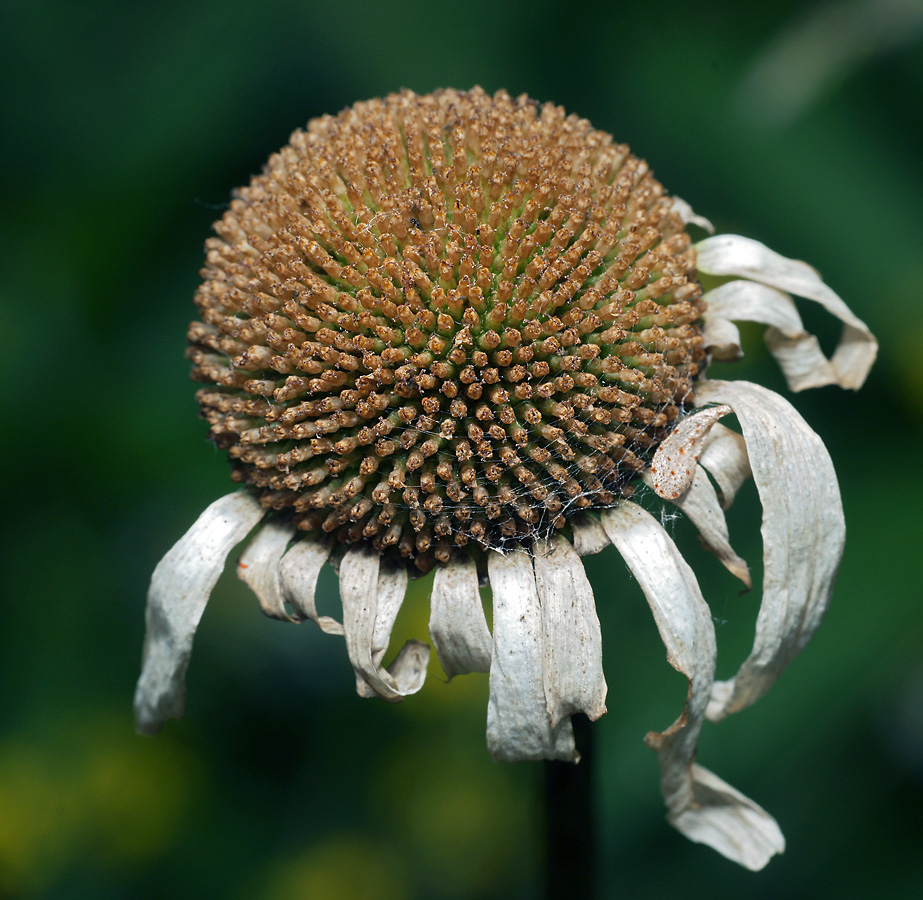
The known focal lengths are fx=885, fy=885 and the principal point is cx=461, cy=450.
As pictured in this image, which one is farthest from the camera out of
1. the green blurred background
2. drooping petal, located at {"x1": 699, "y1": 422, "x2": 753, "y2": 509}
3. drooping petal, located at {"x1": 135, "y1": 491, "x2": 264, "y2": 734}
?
the green blurred background

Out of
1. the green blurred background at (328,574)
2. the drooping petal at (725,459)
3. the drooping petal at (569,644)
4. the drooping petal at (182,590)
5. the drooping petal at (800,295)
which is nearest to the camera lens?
the drooping petal at (569,644)

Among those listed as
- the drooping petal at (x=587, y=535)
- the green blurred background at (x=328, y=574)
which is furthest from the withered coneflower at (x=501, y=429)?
the green blurred background at (x=328, y=574)

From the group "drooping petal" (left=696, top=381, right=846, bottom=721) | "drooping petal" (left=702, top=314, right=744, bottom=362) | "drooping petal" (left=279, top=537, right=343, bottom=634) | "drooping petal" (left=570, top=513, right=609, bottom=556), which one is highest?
"drooping petal" (left=279, top=537, right=343, bottom=634)

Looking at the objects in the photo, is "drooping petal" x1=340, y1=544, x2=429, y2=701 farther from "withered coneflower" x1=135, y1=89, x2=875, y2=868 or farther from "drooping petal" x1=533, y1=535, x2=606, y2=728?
"drooping petal" x1=533, y1=535, x2=606, y2=728

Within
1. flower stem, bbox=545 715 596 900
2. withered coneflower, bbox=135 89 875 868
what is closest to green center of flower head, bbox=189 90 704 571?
withered coneflower, bbox=135 89 875 868

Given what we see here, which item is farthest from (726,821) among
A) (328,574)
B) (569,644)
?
(328,574)

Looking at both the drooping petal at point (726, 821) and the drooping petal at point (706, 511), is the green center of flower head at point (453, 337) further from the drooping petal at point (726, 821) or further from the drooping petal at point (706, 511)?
the drooping petal at point (726, 821)
